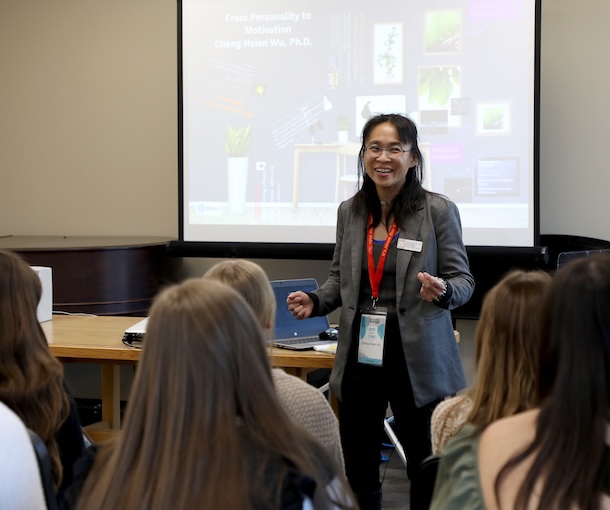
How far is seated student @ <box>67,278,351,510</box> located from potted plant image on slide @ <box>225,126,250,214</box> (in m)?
3.67

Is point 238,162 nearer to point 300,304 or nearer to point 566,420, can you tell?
point 300,304

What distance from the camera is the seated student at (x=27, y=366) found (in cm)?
170

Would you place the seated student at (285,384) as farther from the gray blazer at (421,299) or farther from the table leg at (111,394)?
the table leg at (111,394)

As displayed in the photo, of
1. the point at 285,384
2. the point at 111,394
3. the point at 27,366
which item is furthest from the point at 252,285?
the point at 111,394

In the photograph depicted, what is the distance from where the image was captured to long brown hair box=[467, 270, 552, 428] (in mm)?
1491

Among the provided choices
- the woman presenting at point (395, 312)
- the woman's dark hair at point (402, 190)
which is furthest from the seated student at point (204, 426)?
the woman's dark hair at point (402, 190)

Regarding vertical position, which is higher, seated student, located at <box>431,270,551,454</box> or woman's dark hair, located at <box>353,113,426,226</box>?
woman's dark hair, located at <box>353,113,426,226</box>

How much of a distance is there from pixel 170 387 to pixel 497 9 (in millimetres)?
3790

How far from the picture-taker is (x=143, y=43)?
524 cm

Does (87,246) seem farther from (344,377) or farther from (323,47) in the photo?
(344,377)

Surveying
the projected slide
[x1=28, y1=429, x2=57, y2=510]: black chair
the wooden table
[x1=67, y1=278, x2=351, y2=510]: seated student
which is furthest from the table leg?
[x1=67, y1=278, x2=351, y2=510]: seated student

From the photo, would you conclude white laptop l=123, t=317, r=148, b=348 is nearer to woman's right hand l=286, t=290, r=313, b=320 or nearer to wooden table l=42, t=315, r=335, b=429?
wooden table l=42, t=315, r=335, b=429

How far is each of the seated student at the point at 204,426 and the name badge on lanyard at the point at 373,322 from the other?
4.35 ft

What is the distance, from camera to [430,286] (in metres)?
2.30
